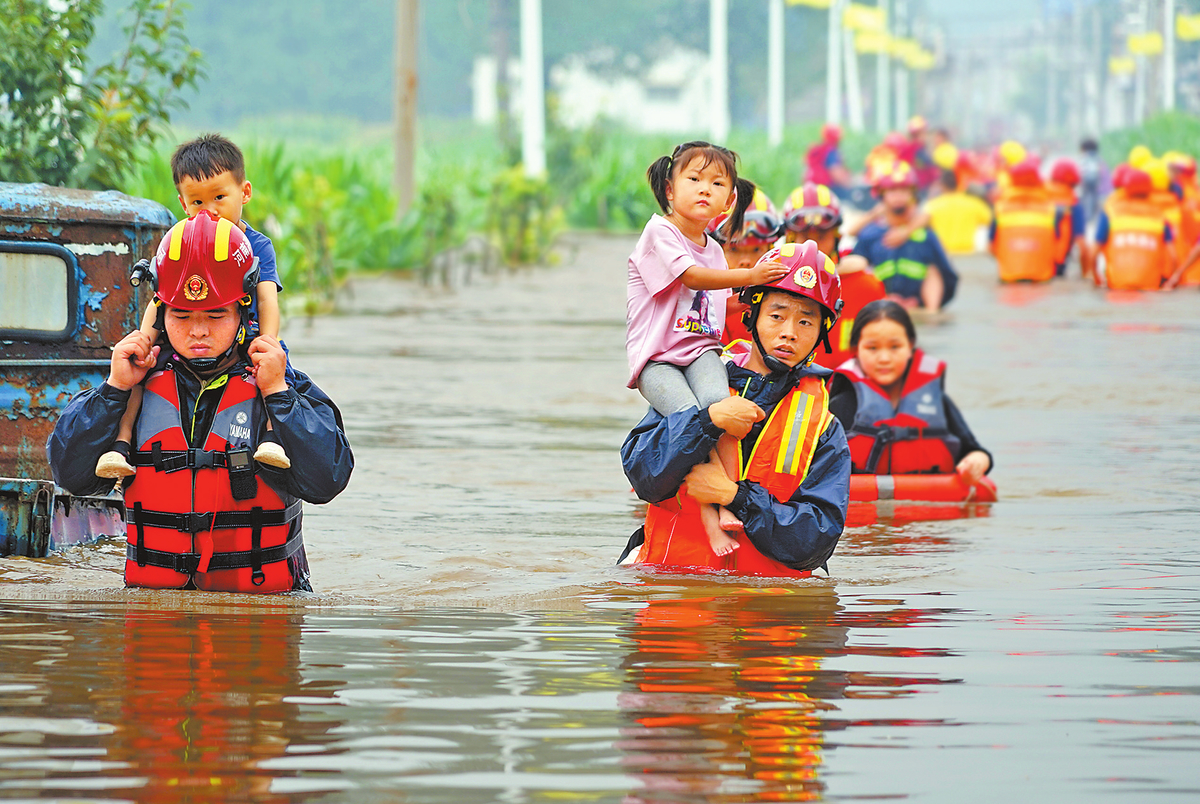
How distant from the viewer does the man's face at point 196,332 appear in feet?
15.4

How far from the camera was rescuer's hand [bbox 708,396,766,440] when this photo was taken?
5.13 metres

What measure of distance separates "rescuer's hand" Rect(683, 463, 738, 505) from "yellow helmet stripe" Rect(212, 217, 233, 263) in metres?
1.46

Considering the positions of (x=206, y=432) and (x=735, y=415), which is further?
(x=735, y=415)

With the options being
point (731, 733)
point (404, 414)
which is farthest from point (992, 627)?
point (404, 414)

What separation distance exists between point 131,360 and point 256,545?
0.59m

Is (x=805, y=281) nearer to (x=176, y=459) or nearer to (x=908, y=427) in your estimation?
(x=176, y=459)

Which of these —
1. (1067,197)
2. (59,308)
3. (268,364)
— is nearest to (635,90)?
(1067,197)

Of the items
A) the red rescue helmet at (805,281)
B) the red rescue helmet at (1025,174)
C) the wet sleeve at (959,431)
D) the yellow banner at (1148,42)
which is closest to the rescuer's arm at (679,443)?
the red rescue helmet at (805,281)

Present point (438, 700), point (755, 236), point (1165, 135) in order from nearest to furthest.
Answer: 1. point (438, 700)
2. point (755, 236)
3. point (1165, 135)

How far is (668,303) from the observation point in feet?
18.8

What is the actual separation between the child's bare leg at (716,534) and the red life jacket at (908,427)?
2.56 metres

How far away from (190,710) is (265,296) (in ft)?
4.95

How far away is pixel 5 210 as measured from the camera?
20.1 ft

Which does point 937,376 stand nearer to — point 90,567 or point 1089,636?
point 1089,636
